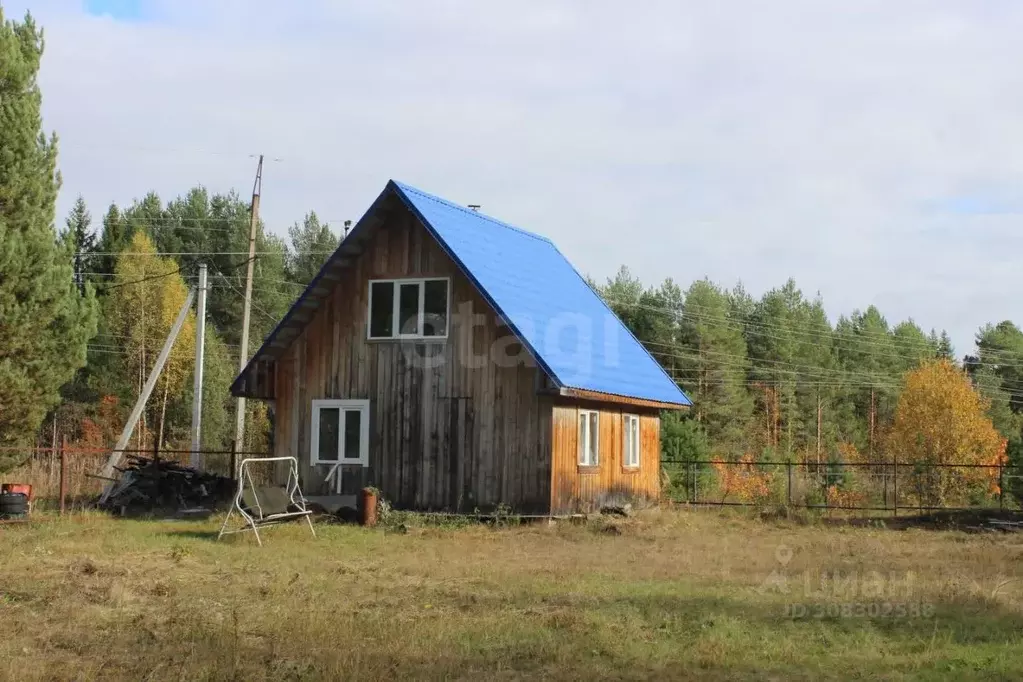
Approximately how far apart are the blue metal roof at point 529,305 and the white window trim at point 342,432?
65.3 inches

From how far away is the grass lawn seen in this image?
29.4 feet

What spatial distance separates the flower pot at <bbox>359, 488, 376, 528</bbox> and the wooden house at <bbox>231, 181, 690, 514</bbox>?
1.30 meters

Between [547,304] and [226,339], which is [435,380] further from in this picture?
[226,339]

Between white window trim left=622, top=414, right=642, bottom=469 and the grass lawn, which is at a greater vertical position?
white window trim left=622, top=414, right=642, bottom=469

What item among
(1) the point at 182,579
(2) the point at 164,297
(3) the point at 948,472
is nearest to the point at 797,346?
(3) the point at 948,472

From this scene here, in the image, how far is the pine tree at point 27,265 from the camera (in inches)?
902

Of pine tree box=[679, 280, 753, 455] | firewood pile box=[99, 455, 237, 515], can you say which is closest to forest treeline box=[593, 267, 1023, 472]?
pine tree box=[679, 280, 753, 455]

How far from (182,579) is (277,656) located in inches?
193

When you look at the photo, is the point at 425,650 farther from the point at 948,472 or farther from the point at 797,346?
the point at 797,346

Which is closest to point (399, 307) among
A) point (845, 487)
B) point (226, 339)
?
point (845, 487)

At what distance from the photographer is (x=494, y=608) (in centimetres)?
1162

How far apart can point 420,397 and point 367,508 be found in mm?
2655

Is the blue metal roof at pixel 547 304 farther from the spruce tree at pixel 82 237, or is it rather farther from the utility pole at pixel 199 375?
the spruce tree at pixel 82 237

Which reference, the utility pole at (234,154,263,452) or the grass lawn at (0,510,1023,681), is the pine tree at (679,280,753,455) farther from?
the grass lawn at (0,510,1023,681)
